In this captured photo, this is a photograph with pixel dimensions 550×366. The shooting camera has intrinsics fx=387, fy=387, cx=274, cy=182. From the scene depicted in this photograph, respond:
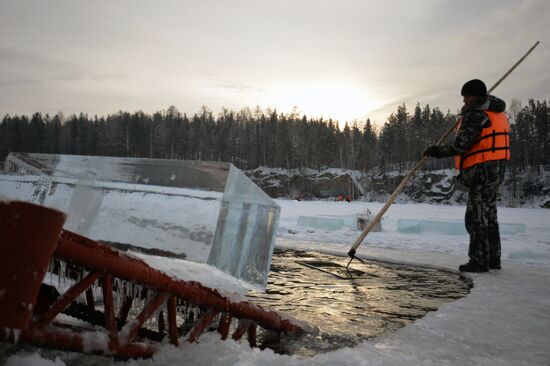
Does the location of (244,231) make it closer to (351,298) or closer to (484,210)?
(351,298)

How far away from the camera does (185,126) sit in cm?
9169

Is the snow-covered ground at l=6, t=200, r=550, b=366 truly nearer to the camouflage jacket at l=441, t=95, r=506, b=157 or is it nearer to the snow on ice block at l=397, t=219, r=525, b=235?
the camouflage jacket at l=441, t=95, r=506, b=157

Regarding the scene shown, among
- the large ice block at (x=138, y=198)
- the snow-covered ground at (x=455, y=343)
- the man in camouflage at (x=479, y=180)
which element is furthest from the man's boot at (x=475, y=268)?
the large ice block at (x=138, y=198)

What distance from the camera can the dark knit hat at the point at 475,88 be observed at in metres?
4.86

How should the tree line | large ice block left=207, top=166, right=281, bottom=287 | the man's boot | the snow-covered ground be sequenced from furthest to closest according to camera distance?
the tree line → the man's boot → large ice block left=207, top=166, right=281, bottom=287 → the snow-covered ground

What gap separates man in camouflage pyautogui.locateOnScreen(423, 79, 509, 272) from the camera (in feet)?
15.5

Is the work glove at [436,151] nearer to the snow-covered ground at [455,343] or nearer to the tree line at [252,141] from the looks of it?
the snow-covered ground at [455,343]

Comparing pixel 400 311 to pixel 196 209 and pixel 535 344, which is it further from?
pixel 196 209

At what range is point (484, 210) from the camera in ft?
15.7

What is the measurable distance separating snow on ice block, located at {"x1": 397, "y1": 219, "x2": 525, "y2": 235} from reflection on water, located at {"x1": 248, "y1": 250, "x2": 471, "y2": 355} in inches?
244

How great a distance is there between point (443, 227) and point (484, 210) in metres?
6.50

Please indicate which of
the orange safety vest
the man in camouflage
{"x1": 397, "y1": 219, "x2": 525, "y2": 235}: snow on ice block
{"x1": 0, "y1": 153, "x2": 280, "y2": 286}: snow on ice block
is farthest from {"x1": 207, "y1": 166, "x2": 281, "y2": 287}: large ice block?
{"x1": 397, "y1": 219, "x2": 525, "y2": 235}: snow on ice block

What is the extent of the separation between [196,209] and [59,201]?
3.04 feet

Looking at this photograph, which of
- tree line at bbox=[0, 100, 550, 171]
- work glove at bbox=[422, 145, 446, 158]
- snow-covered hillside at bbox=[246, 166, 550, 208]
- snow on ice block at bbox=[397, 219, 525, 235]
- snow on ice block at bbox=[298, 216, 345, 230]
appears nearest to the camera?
work glove at bbox=[422, 145, 446, 158]
